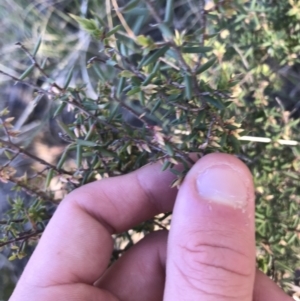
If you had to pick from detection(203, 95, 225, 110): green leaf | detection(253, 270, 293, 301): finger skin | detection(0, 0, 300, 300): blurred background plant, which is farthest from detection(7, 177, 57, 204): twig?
detection(253, 270, 293, 301): finger skin

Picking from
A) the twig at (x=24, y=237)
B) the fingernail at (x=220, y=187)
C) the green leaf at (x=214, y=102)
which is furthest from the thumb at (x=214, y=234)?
the twig at (x=24, y=237)

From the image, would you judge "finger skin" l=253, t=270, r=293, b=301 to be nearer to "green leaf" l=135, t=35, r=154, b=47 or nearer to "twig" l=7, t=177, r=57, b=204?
"twig" l=7, t=177, r=57, b=204

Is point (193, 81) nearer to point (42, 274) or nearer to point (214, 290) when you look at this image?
point (214, 290)

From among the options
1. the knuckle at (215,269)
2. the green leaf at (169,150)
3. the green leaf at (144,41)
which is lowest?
the knuckle at (215,269)

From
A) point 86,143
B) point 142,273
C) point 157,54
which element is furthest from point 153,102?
point 157,54

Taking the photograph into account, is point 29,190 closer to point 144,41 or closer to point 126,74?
point 126,74

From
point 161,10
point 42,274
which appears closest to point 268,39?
point 161,10

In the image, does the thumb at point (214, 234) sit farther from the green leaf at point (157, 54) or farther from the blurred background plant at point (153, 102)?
the green leaf at point (157, 54)
